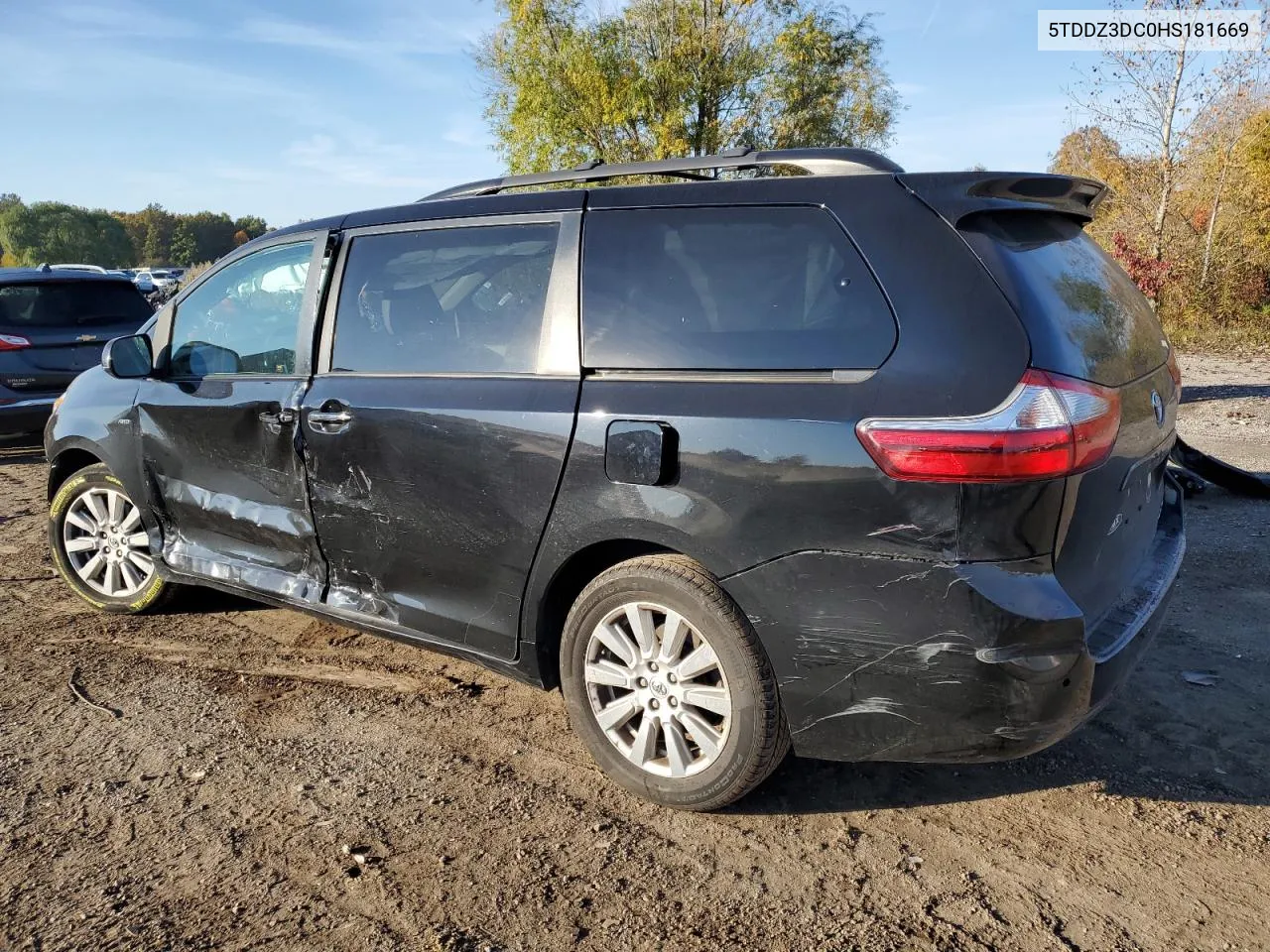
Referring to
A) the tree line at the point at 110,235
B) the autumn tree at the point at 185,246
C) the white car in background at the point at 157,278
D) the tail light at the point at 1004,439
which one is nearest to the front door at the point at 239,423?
the tail light at the point at 1004,439

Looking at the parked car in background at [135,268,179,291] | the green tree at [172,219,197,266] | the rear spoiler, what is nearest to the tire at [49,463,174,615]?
the rear spoiler

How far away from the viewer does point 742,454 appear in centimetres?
270

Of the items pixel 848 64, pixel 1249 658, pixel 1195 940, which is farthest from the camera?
pixel 848 64

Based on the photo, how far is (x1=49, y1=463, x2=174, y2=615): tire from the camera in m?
4.74

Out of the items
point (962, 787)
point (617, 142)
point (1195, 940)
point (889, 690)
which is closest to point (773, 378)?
point (889, 690)

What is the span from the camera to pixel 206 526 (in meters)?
4.31

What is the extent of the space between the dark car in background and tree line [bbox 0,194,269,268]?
188ft

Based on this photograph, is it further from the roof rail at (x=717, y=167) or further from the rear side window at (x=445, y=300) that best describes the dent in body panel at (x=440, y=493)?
the roof rail at (x=717, y=167)

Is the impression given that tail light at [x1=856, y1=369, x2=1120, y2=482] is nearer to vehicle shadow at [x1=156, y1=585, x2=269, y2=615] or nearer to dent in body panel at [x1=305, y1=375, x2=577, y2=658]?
dent in body panel at [x1=305, y1=375, x2=577, y2=658]

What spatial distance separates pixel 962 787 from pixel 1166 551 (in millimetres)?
1103

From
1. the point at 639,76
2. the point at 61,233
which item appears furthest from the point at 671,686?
the point at 61,233

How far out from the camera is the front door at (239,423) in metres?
3.92

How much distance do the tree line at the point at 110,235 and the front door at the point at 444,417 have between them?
6384 centimetres

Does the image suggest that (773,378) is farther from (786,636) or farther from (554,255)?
(554,255)
